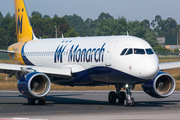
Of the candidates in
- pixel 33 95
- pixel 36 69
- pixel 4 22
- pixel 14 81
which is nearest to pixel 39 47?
pixel 36 69

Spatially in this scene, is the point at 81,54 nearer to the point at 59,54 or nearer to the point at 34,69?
the point at 59,54

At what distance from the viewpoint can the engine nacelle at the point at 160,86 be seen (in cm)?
2447

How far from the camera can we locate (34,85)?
2350 centimetres

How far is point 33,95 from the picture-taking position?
893 inches

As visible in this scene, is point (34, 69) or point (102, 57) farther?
point (34, 69)

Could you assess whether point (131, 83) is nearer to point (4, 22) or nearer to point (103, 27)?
point (103, 27)

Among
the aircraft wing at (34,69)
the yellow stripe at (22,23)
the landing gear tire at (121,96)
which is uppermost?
the yellow stripe at (22,23)

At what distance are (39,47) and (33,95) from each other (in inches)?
335

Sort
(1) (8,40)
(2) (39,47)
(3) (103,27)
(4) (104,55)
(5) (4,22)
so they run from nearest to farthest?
(4) (104,55)
(2) (39,47)
(3) (103,27)
(1) (8,40)
(5) (4,22)

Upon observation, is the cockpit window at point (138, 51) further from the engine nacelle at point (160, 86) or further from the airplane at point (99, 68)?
the engine nacelle at point (160, 86)

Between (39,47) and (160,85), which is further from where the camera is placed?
(39,47)

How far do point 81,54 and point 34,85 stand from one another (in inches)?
155

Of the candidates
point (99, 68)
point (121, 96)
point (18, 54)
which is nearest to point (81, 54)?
point (99, 68)

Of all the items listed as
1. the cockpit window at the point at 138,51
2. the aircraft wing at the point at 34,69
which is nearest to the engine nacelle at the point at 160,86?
the cockpit window at the point at 138,51
